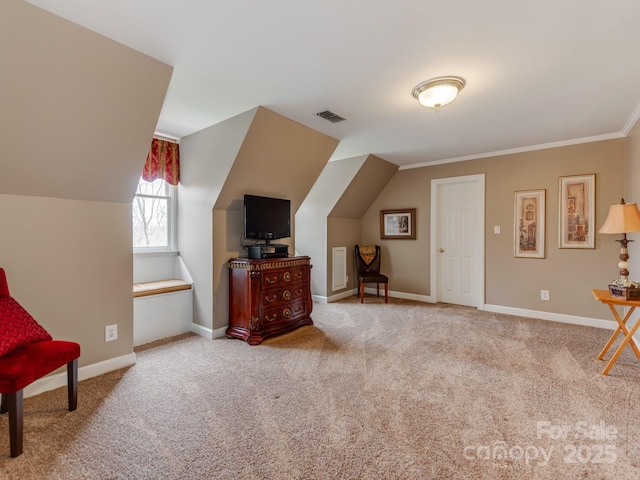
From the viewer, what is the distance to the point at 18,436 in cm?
158

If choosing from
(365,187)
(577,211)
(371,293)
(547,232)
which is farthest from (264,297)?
(577,211)

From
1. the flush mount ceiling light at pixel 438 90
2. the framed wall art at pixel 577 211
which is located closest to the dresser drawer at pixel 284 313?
the flush mount ceiling light at pixel 438 90

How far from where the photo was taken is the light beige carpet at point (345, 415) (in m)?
1.51

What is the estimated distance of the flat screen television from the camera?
3.39 metres

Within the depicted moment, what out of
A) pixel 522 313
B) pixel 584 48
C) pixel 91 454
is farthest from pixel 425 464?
pixel 522 313

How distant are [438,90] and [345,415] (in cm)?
252

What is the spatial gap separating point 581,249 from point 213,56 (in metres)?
4.62

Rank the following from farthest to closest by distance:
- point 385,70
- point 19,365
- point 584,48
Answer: point 385,70 → point 584,48 → point 19,365

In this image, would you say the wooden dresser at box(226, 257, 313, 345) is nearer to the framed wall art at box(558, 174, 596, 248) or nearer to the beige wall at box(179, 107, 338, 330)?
the beige wall at box(179, 107, 338, 330)

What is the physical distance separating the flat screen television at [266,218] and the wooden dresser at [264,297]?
14.2 inches

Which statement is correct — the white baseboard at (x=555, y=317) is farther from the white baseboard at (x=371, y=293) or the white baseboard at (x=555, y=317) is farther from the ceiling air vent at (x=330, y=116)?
the ceiling air vent at (x=330, y=116)

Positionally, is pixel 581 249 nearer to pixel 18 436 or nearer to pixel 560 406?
pixel 560 406

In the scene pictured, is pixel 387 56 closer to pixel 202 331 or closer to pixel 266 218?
pixel 266 218

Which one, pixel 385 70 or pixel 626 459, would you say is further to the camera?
pixel 385 70
